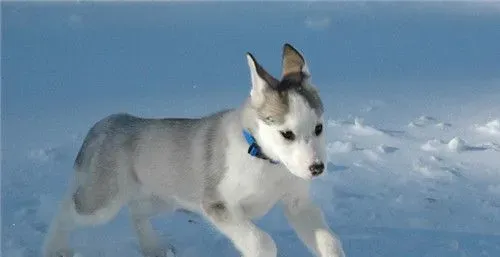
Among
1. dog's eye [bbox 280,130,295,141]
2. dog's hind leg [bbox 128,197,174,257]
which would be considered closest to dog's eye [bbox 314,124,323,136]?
dog's eye [bbox 280,130,295,141]

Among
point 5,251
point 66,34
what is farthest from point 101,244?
point 66,34

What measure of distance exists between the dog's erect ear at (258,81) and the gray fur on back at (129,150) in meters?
0.46

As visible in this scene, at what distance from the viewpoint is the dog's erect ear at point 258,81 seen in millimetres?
4059

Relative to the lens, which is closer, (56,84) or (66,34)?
(56,84)

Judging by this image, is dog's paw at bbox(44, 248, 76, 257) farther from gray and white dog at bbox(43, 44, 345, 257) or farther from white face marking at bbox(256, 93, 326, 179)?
white face marking at bbox(256, 93, 326, 179)

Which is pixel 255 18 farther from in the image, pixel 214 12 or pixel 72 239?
pixel 72 239

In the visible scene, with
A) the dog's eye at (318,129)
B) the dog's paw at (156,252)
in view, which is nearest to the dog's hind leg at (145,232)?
the dog's paw at (156,252)

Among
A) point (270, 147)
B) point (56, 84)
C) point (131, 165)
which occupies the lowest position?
point (56, 84)

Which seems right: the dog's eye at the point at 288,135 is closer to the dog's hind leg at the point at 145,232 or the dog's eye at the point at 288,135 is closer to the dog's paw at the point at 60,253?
the dog's hind leg at the point at 145,232

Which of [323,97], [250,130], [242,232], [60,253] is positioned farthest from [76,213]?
[323,97]

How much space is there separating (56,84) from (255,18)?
2788mm

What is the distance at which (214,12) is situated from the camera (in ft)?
33.9

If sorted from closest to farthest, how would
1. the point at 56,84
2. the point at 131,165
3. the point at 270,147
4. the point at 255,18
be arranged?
the point at 270,147 < the point at 131,165 < the point at 56,84 < the point at 255,18

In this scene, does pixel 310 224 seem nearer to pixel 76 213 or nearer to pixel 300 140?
pixel 300 140
